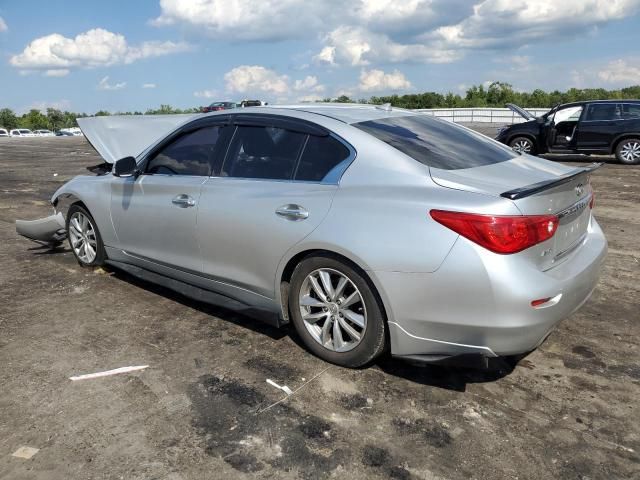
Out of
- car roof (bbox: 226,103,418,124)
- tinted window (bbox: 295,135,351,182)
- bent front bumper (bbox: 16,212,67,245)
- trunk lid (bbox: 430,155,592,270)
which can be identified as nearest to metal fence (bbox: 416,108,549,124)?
bent front bumper (bbox: 16,212,67,245)

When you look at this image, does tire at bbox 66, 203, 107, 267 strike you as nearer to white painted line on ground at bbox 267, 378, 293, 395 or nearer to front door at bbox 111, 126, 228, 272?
front door at bbox 111, 126, 228, 272

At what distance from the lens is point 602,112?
45.2ft

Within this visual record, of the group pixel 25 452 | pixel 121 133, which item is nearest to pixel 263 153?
pixel 25 452

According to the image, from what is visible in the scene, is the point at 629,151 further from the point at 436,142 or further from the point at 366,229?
the point at 366,229

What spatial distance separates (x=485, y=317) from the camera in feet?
9.55

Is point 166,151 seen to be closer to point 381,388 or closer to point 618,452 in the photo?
point 381,388

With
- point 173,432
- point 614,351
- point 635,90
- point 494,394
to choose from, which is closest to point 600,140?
point 614,351

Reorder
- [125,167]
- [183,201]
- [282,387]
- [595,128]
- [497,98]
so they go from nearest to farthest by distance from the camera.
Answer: [282,387] → [183,201] → [125,167] → [595,128] → [497,98]

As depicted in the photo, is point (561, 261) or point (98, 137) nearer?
point (561, 261)

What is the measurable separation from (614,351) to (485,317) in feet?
4.86

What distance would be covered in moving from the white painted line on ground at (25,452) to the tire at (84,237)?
2769 millimetres

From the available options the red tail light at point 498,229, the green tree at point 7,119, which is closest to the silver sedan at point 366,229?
the red tail light at point 498,229

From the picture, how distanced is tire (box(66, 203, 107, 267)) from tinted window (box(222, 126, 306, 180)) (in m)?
1.94

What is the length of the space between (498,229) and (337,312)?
3.74ft
